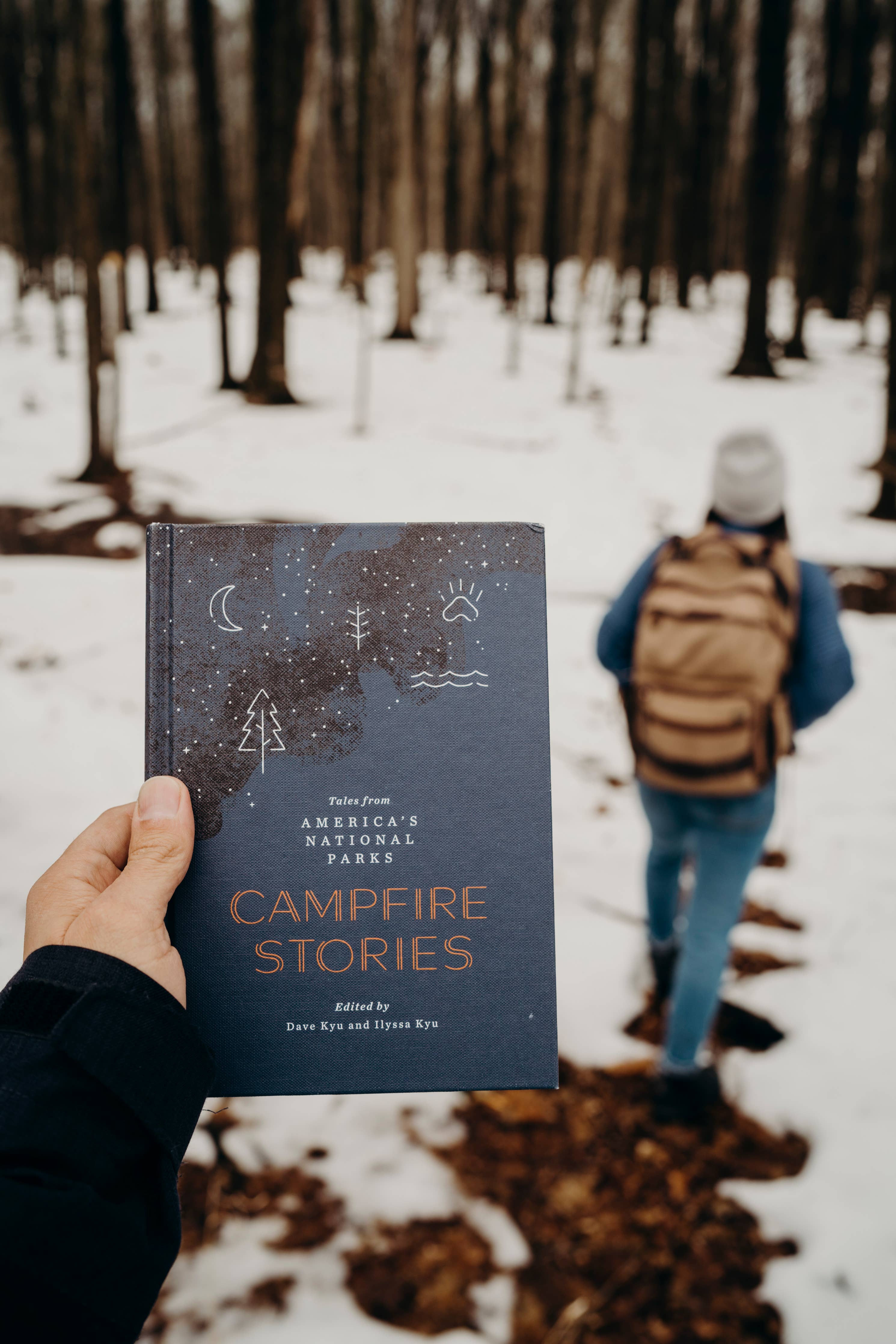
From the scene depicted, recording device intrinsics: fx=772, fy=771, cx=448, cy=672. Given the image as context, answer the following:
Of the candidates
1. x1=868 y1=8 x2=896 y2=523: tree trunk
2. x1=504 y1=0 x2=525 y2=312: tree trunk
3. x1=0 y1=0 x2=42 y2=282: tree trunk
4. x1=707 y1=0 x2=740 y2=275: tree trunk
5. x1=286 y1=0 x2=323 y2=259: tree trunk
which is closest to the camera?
x1=868 y1=8 x2=896 y2=523: tree trunk

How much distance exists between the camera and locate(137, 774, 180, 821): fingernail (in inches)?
37.7

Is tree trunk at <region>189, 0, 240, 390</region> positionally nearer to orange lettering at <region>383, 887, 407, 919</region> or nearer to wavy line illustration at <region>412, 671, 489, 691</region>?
wavy line illustration at <region>412, 671, 489, 691</region>

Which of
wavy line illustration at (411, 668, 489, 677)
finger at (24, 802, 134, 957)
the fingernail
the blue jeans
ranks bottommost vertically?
the blue jeans

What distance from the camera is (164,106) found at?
18.7 metres

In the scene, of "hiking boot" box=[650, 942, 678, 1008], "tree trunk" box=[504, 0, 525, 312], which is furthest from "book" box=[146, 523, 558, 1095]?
"tree trunk" box=[504, 0, 525, 312]

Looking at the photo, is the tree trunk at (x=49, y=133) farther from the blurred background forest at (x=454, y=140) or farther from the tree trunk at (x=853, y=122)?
the tree trunk at (x=853, y=122)

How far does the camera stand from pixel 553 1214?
1938 millimetres

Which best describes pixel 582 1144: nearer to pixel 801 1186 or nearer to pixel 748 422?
pixel 801 1186

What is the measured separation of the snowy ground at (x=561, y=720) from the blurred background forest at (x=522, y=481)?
0.02m

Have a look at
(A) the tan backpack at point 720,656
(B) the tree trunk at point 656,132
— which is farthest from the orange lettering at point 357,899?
(B) the tree trunk at point 656,132

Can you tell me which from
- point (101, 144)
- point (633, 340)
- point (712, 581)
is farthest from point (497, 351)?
point (712, 581)

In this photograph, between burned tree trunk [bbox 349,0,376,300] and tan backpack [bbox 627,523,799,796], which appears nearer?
tan backpack [bbox 627,523,799,796]

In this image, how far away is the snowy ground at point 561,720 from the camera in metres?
1.91

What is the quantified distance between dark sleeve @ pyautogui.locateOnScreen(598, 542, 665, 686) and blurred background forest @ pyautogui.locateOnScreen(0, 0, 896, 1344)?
3.58 feet
